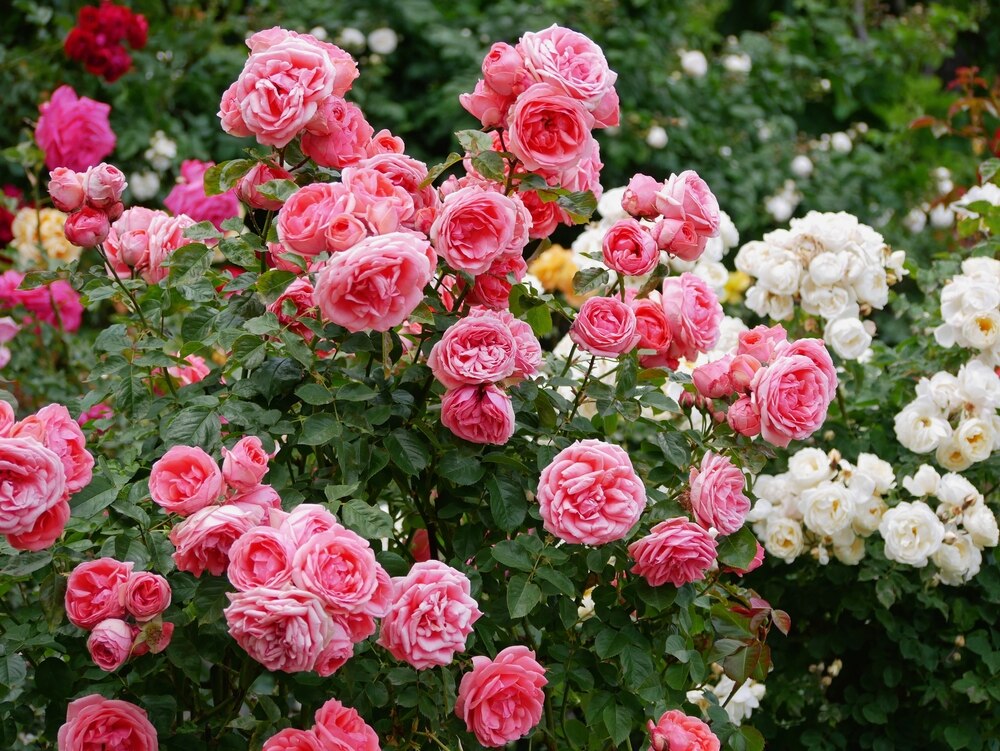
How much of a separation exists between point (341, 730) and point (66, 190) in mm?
771

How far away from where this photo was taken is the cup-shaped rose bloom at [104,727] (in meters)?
1.37

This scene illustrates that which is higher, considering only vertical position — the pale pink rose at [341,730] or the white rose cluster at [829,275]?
the pale pink rose at [341,730]

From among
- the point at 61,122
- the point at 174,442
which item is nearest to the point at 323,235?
the point at 174,442

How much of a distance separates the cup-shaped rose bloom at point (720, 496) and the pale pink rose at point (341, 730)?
1.56 feet

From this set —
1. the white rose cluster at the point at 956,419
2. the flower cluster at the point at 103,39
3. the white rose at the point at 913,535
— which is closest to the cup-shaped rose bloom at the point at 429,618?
the white rose at the point at 913,535

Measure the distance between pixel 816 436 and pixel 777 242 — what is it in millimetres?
412

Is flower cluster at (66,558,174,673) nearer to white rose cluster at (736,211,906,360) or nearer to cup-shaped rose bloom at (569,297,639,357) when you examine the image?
cup-shaped rose bloom at (569,297,639,357)

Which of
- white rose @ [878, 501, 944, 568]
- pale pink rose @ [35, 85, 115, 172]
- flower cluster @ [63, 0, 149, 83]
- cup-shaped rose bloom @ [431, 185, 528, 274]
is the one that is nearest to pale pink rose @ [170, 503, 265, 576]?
cup-shaped rose bloom @ [431, 185, 528, 274]

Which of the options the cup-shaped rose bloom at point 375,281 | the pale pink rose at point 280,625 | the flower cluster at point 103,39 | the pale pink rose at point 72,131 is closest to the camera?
the pale pink rose at point 280,625

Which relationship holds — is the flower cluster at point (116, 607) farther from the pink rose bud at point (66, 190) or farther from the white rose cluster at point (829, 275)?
the white rose cluster at point (829, 275)

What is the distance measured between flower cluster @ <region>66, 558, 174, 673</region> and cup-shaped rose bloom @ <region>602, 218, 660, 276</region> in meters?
0.68

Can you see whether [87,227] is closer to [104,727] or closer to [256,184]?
[256,184]

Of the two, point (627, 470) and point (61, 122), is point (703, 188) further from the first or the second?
point (61, 122)

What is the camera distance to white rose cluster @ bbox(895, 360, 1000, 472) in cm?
216
